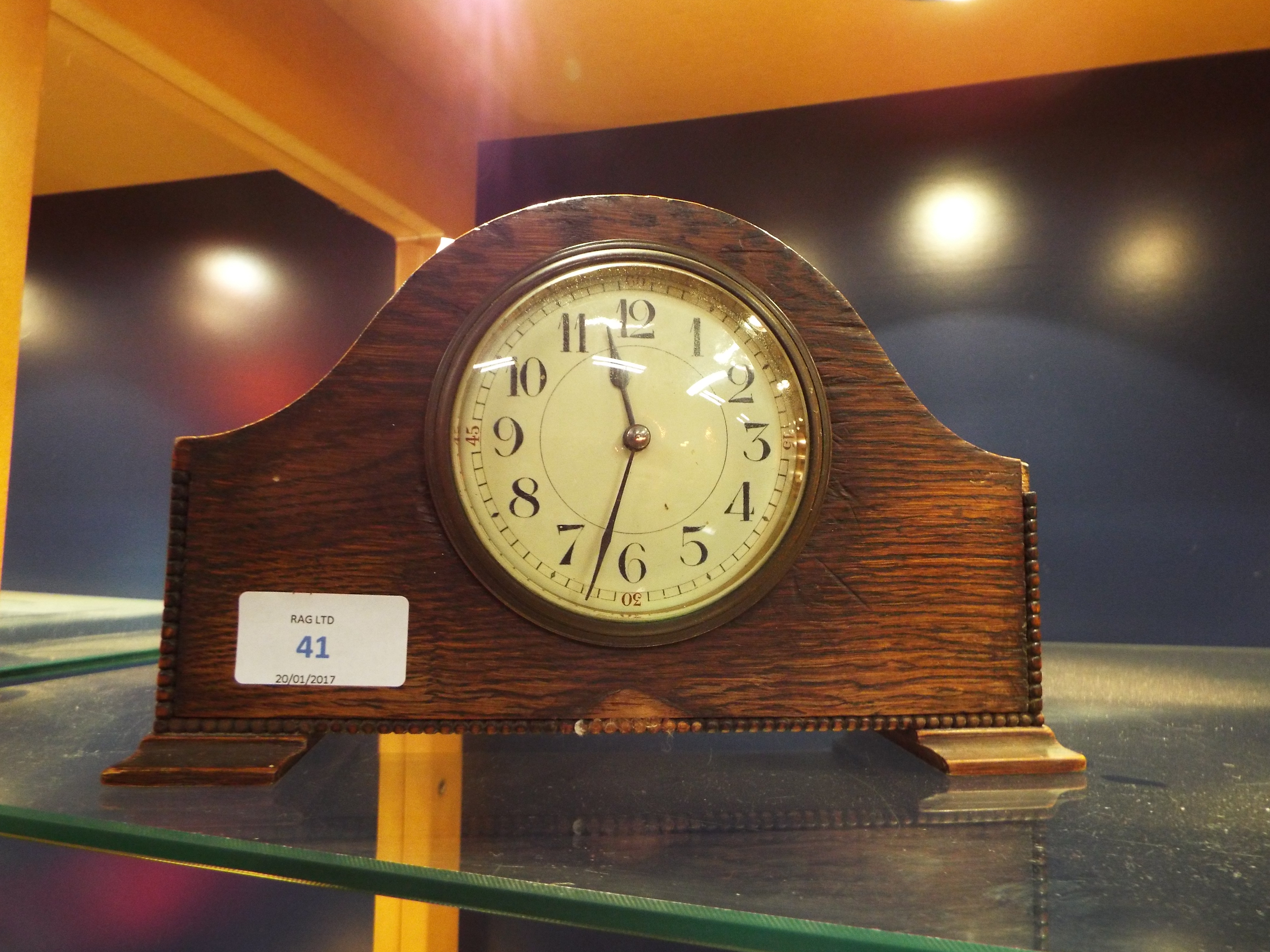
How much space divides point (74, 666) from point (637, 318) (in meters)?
0.83

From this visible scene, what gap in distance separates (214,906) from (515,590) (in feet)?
2.09

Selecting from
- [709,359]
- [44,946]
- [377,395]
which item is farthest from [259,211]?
[44,946]

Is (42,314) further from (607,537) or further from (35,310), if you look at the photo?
(607,537)

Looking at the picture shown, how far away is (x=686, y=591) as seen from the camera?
599 mm

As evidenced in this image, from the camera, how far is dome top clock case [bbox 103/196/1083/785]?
0.57 metres

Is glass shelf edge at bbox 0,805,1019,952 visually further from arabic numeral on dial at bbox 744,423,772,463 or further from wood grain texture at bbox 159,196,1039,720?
arabic numeral on dial at bbox 744,423,772,463

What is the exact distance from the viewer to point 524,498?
0.60m

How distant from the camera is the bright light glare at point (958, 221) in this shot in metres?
1.34

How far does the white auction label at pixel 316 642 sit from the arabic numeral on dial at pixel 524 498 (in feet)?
0.39

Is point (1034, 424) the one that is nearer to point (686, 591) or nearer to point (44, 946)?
point (686, 591)

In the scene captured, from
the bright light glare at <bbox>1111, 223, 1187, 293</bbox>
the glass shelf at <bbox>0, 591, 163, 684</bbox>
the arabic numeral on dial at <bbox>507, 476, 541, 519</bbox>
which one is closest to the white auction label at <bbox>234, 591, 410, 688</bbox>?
the arabic numeral on dial at <bbox>507, 476, 541, 519</bbox>

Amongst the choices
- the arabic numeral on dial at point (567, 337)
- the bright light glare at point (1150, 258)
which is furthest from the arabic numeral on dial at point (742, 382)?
the bright light glare at point (1150, 258)

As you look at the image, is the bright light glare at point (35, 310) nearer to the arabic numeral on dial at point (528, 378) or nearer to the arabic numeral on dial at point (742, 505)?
the arabic numeral on dial at point (528, 378)

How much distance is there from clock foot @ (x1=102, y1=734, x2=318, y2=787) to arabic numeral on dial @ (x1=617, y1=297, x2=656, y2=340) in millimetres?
383
